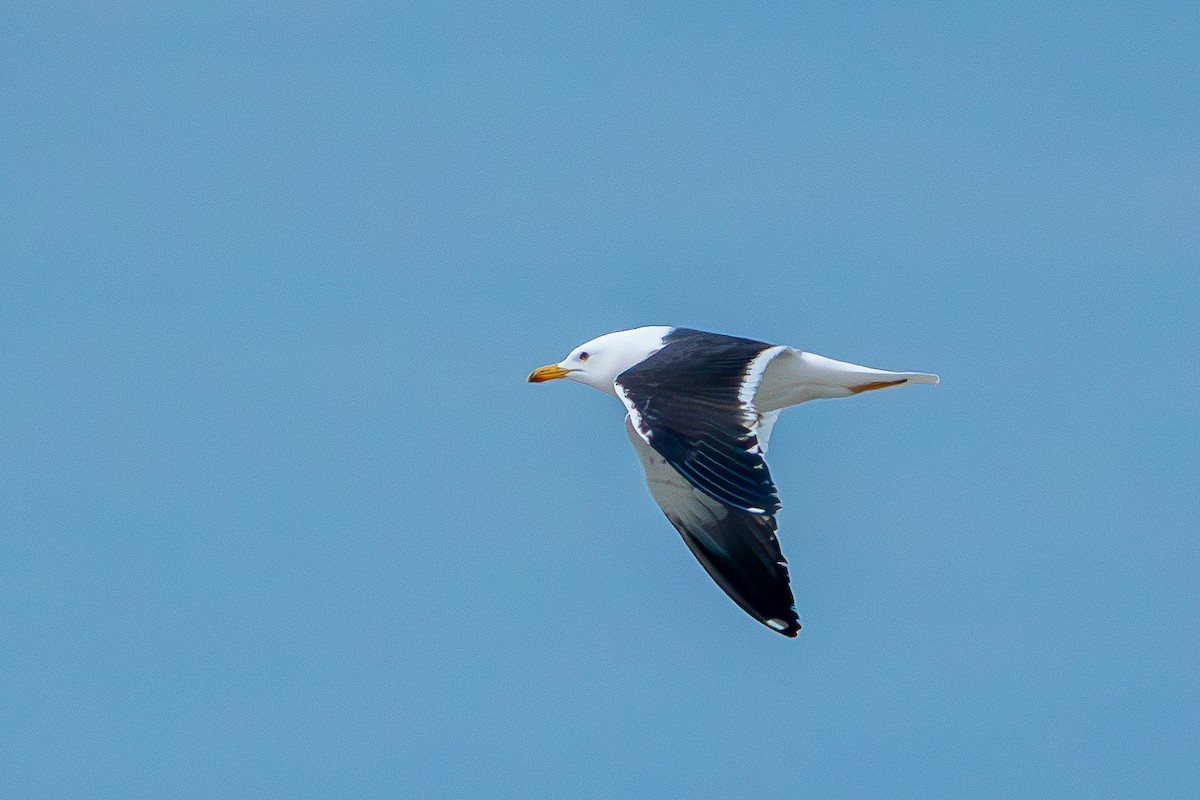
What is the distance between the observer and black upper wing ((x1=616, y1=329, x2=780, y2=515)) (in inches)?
491

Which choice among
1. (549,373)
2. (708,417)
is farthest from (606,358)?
(708,417)

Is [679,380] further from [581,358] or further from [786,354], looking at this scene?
[581,358]

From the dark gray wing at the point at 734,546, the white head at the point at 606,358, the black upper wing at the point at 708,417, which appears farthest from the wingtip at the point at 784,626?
the white head at the point at 606,358

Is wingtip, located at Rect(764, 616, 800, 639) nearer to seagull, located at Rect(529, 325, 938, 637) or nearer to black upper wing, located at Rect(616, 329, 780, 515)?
seagull, located at Rect(529, 325, 938, 637)

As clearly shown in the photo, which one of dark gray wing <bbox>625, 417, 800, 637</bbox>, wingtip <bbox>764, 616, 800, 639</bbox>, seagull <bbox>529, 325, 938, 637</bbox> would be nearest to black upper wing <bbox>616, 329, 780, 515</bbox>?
seagull <bbox>529, 325, 938, 637</bbox>

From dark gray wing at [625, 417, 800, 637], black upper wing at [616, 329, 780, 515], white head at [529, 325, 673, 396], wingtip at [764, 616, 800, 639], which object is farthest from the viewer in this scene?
white head at [529, 325, 673, 396]

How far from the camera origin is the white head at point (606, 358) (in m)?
15.6

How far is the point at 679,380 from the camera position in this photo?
44.4 ft

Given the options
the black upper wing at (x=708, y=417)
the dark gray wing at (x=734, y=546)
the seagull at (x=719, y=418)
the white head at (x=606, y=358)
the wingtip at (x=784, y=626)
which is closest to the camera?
the black upper wing at (x=708, y=417)

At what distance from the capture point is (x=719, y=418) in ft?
42.7

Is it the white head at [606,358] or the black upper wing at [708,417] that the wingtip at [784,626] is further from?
the white head at [606,358]

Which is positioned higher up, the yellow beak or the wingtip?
the yellow beak

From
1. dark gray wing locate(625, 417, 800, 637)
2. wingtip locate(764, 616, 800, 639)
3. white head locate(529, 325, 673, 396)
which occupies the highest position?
white head locate(529, 325, 673, 396)

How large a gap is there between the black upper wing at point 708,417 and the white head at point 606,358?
1.15 metres
